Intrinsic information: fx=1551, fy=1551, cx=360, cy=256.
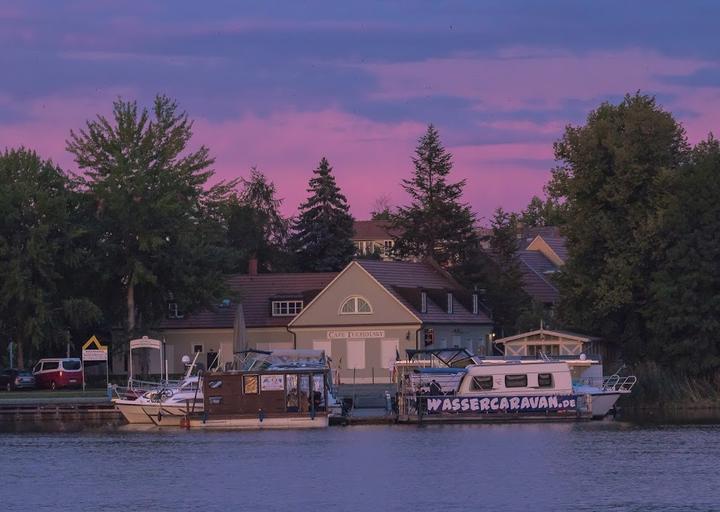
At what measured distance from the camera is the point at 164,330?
329 feet

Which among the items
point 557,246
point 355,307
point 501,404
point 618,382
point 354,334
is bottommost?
point 501,404

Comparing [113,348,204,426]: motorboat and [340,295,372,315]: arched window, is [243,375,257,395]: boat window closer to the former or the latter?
[113,348,204,426]: motorboat

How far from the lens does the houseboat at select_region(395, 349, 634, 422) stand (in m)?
66.9

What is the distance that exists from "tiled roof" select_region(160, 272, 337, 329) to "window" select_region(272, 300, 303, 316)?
330mm


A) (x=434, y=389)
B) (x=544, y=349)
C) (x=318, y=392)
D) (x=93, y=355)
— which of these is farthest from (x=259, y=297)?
(x=434, y=389)

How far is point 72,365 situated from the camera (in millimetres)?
88875

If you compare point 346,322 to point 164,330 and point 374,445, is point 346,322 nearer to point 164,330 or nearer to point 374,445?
point 164,330

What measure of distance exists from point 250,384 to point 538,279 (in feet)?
191

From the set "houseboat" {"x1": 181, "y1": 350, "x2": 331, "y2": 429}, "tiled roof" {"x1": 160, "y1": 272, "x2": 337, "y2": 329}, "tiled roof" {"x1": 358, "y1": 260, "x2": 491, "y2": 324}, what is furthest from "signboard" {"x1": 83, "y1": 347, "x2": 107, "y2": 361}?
"tiled roof" {"x1": 358, "y1": 260, "x2": 491, "y2": 324}

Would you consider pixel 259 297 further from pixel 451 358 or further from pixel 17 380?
pixel 451 358

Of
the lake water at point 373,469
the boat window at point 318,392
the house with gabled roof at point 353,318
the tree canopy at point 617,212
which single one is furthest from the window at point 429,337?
the lake water at point 373,469

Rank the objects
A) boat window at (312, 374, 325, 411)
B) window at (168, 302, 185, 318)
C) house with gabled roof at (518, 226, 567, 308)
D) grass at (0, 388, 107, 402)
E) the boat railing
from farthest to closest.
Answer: house with gabled roof at (518, 226, 567, 308) → window at (168, 302, 185, 318) → grass at (0, 388, 107, 402) → the boat railing → boat window at (312, 374, 325, 411)

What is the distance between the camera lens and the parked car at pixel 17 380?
87625 millimetres

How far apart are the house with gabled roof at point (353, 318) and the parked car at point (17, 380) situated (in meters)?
12.4
